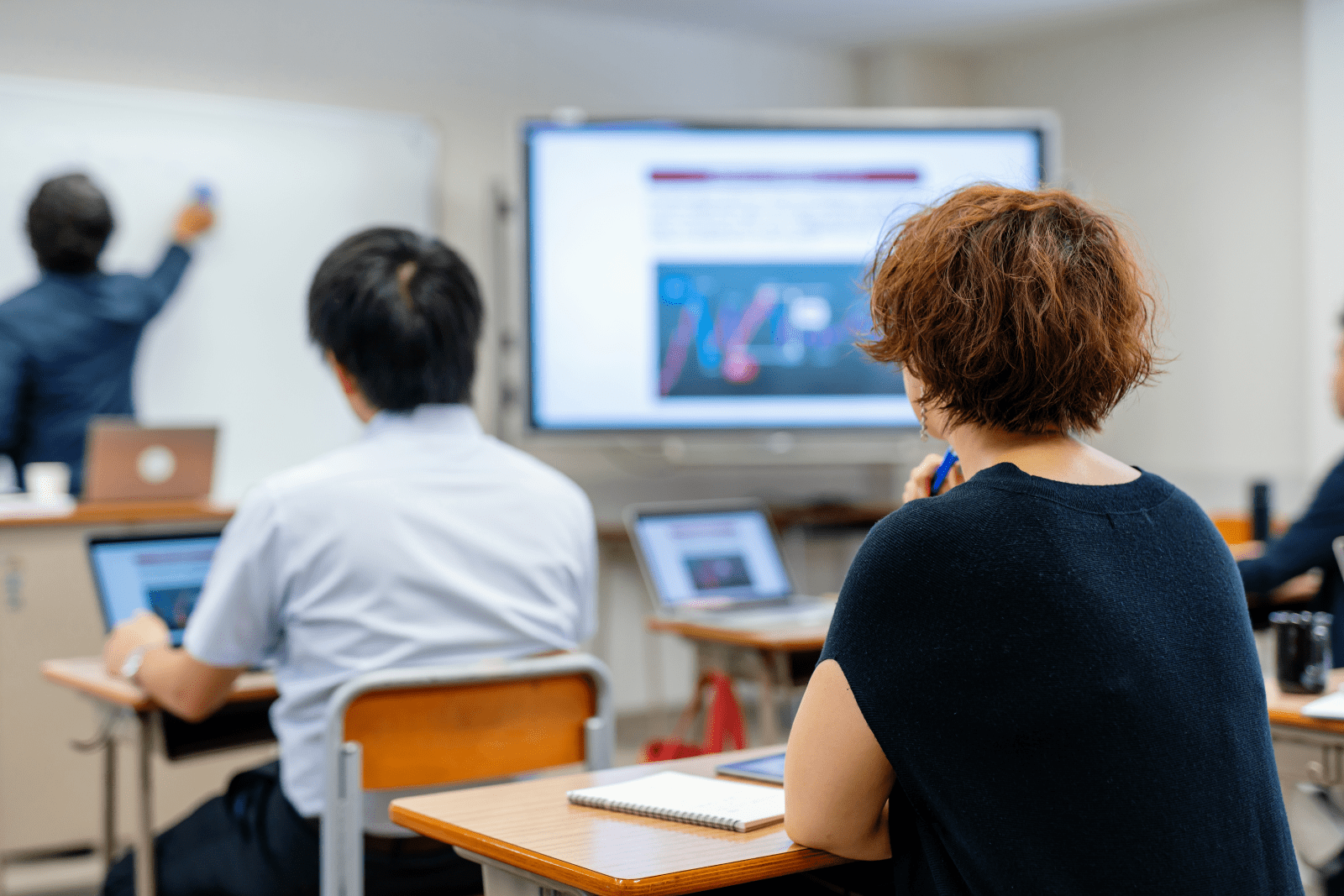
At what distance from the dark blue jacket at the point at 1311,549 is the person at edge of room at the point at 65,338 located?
320 cm

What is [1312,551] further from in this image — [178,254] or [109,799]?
[178,254]

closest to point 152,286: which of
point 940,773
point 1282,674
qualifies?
point 1282,674

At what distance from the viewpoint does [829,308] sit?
4770mm

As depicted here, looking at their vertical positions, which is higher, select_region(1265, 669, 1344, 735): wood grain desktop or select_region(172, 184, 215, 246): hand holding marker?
select_region(172, 184, 215, 246): hand holding marker

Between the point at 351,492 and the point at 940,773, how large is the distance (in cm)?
103

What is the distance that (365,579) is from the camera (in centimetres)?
183

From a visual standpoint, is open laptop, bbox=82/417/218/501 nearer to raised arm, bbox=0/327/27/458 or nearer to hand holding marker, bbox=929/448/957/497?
raised arm, bbox=0/327/27/458

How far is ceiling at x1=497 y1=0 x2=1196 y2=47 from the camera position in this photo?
5.10 m

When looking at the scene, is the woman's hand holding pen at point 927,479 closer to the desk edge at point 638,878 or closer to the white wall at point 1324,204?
the desk edge at point 638,878

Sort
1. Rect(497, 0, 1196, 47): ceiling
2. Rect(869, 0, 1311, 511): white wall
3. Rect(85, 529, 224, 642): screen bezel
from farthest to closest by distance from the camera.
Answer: Rect(497, 0, 1196, 47): ceiling < Rect(869, 0, 1311, 511): white wall < Rect(85, 529, 224, 642): screen bezel

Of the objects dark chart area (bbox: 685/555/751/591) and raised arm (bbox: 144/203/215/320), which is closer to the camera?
dark chart area (bbox: 685/555/751/591)

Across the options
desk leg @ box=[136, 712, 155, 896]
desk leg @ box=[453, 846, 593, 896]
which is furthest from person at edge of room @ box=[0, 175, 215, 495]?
desk leg @ box=[453, 846, 593, 896]

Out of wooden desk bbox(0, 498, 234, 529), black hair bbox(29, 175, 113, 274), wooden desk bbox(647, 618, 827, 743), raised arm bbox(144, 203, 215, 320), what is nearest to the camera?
wooden desk bbox(647, 618, 827, 743)

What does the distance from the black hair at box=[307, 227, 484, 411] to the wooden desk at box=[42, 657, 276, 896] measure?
507mm
